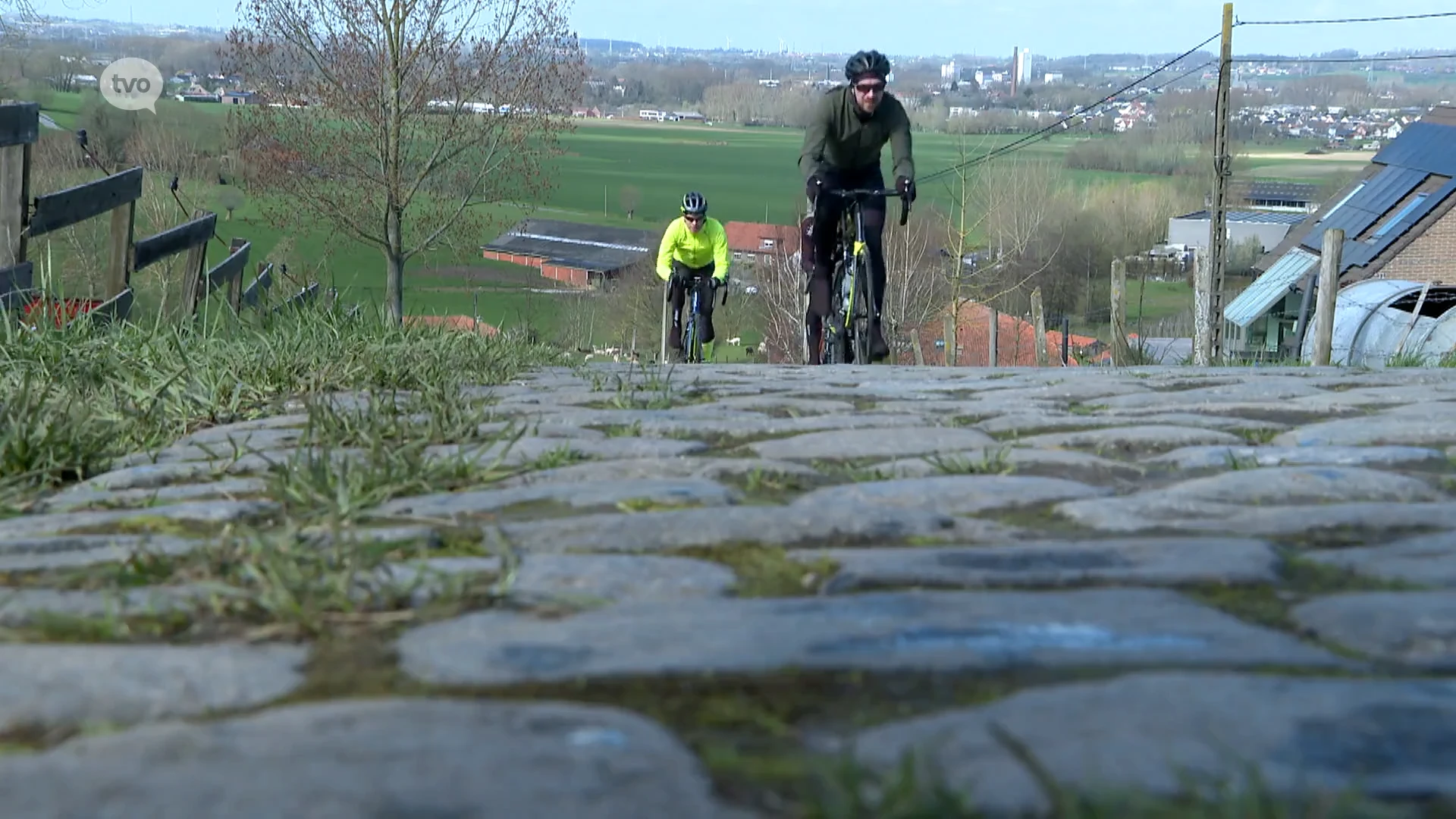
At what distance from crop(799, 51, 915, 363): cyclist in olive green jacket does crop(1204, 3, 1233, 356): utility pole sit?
14702 millimetres

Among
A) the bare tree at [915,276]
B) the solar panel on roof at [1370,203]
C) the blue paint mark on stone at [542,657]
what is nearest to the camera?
the blue paint mark on stone at [542,657]

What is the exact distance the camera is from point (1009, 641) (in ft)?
5.61

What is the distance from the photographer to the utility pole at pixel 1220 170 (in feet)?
73.3

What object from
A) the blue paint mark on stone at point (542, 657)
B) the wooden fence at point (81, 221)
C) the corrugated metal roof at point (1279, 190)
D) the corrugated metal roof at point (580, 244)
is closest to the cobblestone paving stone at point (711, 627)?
the blue paint mark on stone at point (542, 657)

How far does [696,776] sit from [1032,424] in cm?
286

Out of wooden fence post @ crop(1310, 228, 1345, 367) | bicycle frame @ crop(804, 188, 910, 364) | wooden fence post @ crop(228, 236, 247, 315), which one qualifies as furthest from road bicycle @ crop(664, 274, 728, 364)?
wooden fence post @ crop(1310, 228, 1345, 367)

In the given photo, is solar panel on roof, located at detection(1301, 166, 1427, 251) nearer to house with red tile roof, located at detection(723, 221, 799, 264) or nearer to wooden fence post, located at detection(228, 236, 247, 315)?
house with red tile roof, located at detection(723, 221, 799, 264)

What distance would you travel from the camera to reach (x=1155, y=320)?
6719 cm

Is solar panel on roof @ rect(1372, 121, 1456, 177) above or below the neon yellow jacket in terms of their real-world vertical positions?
above

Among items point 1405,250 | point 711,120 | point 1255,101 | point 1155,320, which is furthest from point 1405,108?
point 711,120

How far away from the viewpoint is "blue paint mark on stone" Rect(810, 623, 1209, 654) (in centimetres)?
168

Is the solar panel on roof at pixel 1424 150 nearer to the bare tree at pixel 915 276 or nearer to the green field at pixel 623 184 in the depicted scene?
the green field at pixel 623 184

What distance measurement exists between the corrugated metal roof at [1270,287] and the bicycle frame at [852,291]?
32888mm

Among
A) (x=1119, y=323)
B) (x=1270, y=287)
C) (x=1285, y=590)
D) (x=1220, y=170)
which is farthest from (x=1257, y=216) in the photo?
(x=1285, y=590)
